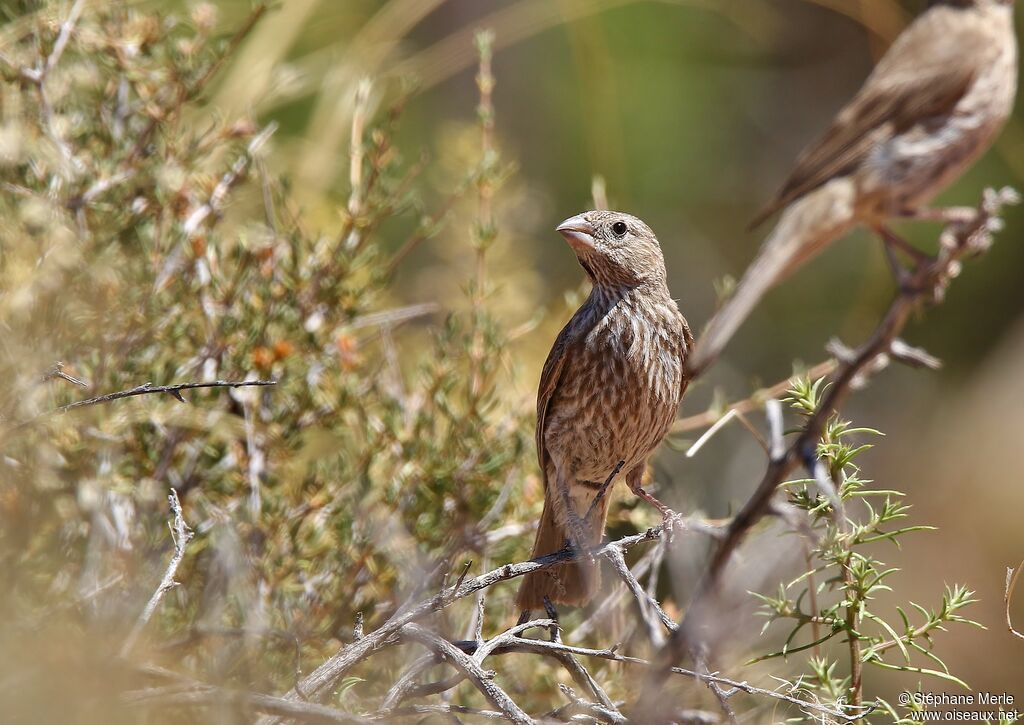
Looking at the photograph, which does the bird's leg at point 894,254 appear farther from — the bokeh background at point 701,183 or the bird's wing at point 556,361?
the bokeh background at point 701,183

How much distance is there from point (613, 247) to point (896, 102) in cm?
163

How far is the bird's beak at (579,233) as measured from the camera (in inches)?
145

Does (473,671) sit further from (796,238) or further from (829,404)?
(796,238)

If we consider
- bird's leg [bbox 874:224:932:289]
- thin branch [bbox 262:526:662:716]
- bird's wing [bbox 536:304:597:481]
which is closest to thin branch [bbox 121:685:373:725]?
thin branch [bbox 262:526:662:716]

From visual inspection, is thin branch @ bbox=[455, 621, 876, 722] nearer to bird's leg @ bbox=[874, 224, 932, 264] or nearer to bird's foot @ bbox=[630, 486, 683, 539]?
bird's foot @ bbox=[630, 486, 683, 539]

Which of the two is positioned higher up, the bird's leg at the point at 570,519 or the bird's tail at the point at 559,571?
the bird's leg at the point at 570,519

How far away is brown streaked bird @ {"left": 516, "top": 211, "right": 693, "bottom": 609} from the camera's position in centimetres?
347

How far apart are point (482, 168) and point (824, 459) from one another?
59.2 inches

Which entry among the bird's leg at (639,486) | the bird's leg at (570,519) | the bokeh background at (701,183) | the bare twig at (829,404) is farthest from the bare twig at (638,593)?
the bokeh background at (701,183)

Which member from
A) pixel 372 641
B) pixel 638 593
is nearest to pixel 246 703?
pixel 372 641

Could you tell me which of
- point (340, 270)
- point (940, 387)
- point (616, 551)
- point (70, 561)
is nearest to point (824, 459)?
point (616, 551)

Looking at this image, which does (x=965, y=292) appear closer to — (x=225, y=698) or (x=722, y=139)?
(x=722, y=139)

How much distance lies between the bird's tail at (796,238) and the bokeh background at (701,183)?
179 centimetres

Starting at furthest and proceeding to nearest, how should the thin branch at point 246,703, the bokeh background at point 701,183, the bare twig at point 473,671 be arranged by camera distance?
the bokeh background at point 701,183, the bare twig at point 473,671, the thin branch at point 246,703
